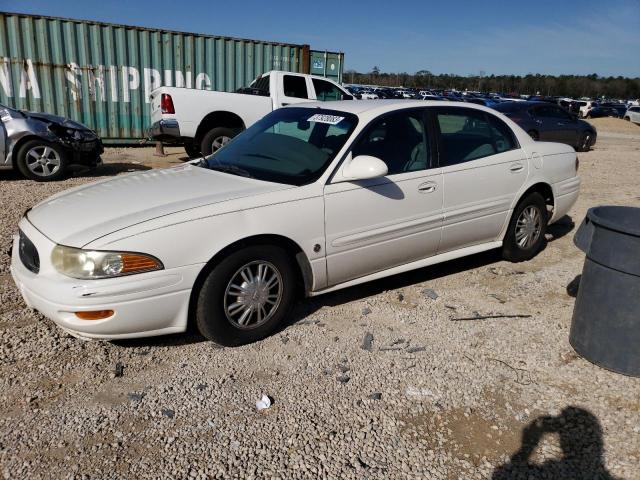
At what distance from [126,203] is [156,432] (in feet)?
4.77

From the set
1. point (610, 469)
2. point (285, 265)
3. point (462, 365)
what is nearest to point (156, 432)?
point (285, 265)

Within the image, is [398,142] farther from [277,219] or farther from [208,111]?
[208,111]

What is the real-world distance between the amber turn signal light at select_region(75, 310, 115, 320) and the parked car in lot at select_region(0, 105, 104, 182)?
20.6 ft

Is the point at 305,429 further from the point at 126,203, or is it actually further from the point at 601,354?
the point at 601,354

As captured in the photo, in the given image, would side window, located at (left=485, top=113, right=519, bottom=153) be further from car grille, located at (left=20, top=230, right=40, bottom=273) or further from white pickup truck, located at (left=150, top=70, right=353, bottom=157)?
white pickup truck, located at (left=150, top=70, right=353, bottom=157)

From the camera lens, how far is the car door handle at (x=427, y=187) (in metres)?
4.15

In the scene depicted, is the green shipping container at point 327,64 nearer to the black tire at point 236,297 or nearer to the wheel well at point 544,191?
the wheel well at point 544,191

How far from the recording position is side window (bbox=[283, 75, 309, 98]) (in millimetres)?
11156

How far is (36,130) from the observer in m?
8.12

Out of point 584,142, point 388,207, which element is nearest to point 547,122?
point 584,142

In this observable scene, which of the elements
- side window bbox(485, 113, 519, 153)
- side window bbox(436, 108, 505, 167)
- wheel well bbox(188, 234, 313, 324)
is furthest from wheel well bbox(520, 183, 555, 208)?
wheel well bbox(188, 234, 313, 324)

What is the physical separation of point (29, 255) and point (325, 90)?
9.28 metres

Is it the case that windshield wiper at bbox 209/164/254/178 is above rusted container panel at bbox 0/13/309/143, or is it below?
below

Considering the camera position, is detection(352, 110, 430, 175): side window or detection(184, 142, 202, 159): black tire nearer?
detection(352, 110, 430, 175): side window
